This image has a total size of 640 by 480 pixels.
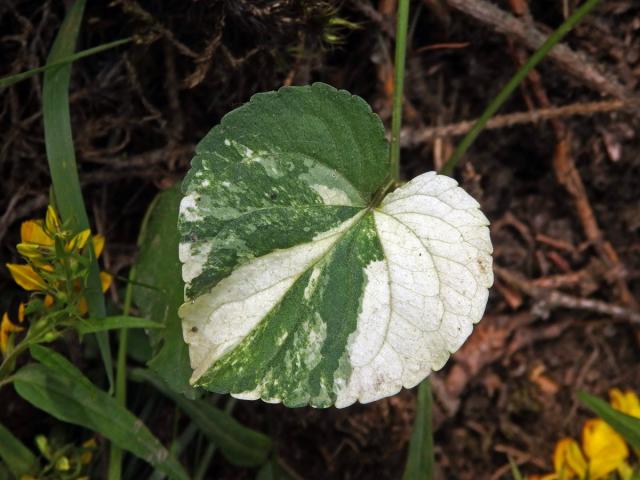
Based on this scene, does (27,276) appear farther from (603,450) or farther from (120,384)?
(603,450)

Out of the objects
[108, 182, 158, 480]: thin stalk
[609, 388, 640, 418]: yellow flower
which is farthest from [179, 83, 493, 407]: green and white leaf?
[609, 388, 640, 418]: yellow flower

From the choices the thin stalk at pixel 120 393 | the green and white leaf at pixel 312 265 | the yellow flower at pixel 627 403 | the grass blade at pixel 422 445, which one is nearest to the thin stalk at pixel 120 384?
the thin stalk at pixel 120 393

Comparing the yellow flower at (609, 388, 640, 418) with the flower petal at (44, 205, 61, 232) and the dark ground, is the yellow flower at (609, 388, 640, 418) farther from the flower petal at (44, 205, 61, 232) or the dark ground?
the flower petal at (44, 205, 61, 232)

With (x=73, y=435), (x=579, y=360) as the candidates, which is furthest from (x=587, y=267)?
(x=73, y=435)

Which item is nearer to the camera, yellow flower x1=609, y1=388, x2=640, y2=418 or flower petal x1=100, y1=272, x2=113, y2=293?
flower petal x1=100, y1=272, x2=113, y2=293

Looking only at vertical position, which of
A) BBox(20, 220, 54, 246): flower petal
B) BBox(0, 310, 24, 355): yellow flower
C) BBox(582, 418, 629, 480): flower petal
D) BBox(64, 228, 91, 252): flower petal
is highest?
BBox(64, 228, 91, 252): flower petal
